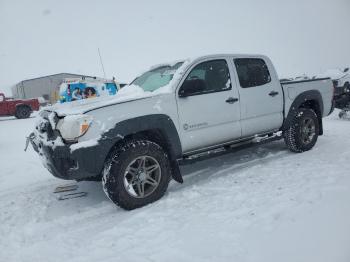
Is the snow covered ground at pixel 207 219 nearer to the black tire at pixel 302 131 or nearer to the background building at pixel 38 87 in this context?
the black tire at pixel 302 131

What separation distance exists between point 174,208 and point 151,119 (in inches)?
44.6

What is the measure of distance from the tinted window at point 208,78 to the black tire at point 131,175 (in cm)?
95

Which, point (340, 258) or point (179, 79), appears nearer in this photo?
point (340, 258)

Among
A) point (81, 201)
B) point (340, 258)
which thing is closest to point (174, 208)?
point (81, 201)

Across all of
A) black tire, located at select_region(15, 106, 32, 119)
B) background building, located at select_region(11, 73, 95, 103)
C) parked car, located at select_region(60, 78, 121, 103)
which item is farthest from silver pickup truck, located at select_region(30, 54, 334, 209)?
background building, located at select_region(11, 73, 95, 103)

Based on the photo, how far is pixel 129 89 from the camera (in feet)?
16.6

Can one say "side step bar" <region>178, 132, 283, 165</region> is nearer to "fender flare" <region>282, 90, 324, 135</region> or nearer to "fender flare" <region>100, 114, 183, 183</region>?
"fender flare" <region>100, 114, 183, 183</region>

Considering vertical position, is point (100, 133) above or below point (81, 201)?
above

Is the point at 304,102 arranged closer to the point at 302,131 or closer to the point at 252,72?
the point at 302,131

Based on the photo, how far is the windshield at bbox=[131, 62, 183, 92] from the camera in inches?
183

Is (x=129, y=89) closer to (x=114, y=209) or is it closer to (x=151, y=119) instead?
(x=151, y=119)

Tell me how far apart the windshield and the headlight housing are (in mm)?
1360

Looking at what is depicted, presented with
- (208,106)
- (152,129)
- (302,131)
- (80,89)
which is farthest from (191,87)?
(80,89)

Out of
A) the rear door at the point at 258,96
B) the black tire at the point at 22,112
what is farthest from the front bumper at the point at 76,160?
the black tire at the point at 22,112
